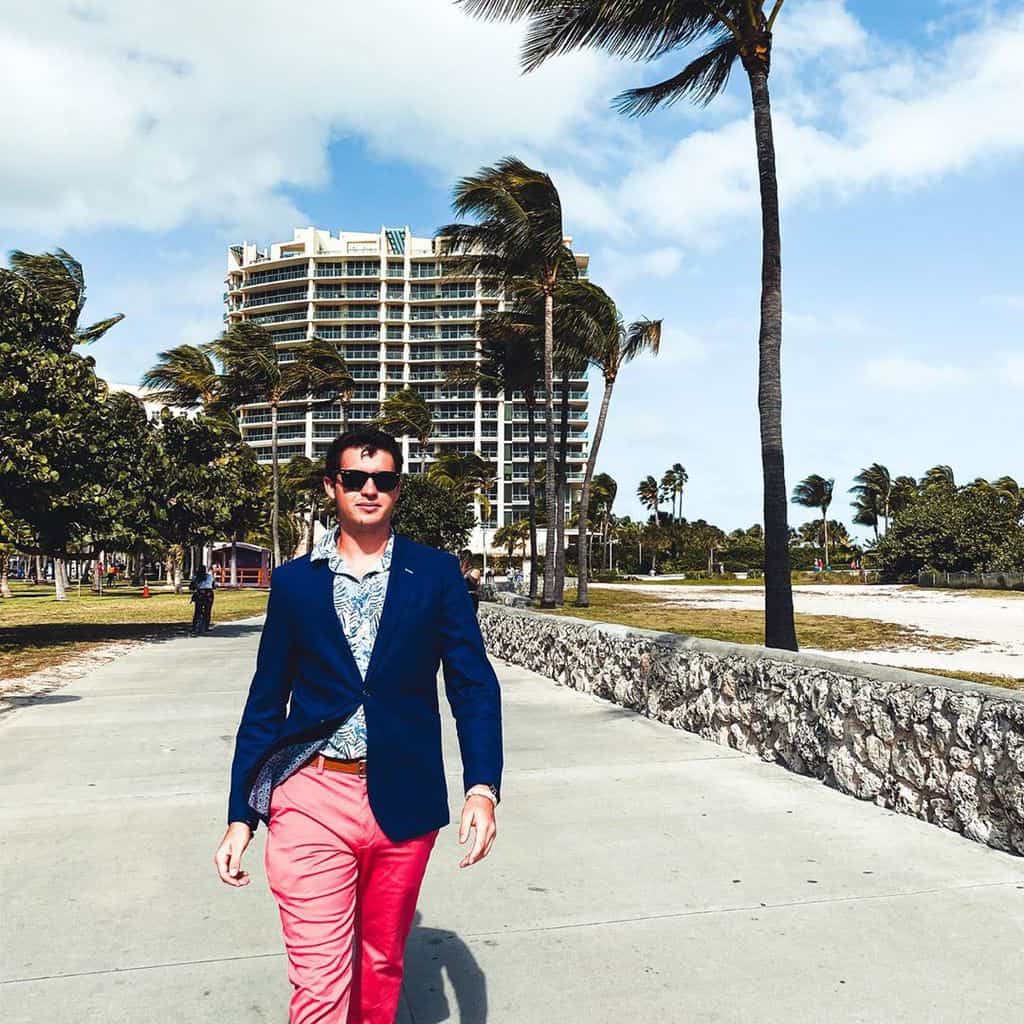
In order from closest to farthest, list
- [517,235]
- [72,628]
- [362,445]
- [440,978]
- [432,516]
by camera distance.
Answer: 1. [362,445]
2. [440,978]
3. [72,628]
4. [517,235]
5. [432,516]

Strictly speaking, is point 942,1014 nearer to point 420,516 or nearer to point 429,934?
point 429,934

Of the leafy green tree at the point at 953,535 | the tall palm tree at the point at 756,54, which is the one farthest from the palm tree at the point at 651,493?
the tall palm tree at the point at 756,54

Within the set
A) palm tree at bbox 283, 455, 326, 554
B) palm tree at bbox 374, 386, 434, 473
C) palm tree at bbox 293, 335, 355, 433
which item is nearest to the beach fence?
palm tree at bbox 374, 386, 434, 473

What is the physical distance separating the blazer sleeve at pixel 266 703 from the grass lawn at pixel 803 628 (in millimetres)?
12558

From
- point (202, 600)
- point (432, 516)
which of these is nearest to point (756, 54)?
point (202, 600)

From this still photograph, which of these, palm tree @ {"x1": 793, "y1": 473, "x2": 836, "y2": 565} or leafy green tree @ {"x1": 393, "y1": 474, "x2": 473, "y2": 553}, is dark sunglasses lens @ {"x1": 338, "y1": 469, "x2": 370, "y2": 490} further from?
palm tree @ {"x1": 793, "y1": 473, "x2": 836, "y2": 565}

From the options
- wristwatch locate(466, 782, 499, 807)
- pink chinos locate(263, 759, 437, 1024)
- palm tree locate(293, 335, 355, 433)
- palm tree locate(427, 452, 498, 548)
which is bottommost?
pink chinos locate(263, 759, 437, 1024)

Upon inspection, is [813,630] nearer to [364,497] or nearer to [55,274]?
[364,497]

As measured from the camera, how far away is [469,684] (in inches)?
108

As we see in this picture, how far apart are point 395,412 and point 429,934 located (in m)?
52.8

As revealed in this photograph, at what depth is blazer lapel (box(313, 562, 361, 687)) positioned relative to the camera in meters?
2.59

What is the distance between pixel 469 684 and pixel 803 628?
20734 millimetres

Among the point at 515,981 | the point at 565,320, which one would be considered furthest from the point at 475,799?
the point at 565,320

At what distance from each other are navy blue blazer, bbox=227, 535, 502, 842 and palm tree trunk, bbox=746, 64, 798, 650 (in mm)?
8266
